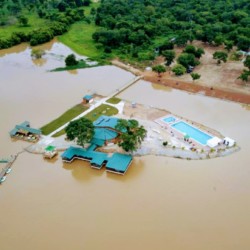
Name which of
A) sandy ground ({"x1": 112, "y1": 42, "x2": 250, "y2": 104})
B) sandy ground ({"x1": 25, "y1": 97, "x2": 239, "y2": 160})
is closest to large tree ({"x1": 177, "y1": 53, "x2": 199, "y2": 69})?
sandy ground ({"x1": 112, "y1": 42, "x2": 250, "y2": 104})

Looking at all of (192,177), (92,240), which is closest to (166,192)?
(192,177)

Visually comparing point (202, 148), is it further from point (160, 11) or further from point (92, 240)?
point (160, 11)

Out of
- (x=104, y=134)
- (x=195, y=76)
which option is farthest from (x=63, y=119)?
(x=195, y=76)

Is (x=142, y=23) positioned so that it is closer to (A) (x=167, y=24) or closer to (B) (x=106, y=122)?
(A) (x=167, y=24)

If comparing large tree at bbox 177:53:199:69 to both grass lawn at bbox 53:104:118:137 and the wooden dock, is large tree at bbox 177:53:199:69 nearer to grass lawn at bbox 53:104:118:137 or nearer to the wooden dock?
grass lawn at bbox 53:104:118:137

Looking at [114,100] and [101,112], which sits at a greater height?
[101,112]

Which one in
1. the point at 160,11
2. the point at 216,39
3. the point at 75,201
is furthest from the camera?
the point at 160,11
